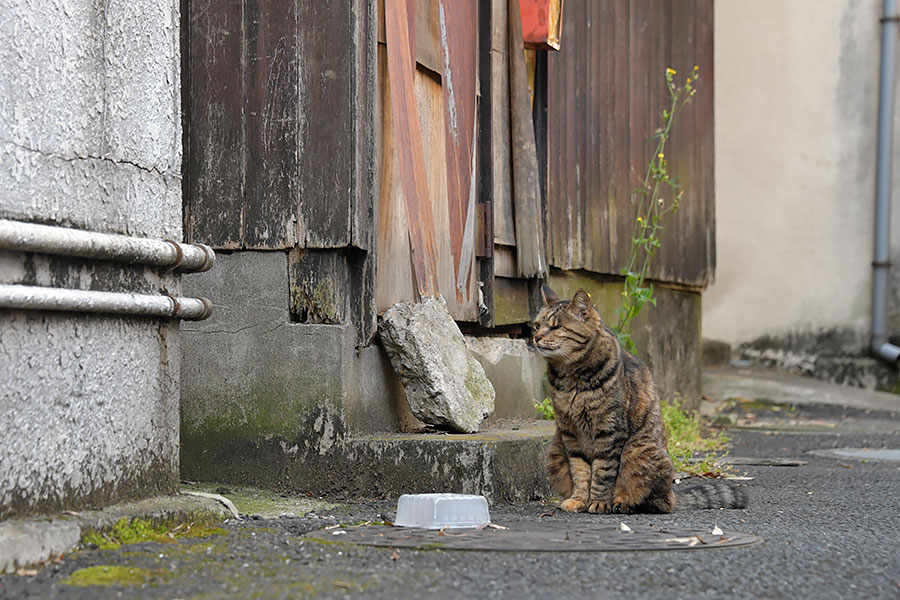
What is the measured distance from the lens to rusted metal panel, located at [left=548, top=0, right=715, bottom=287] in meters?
7.39

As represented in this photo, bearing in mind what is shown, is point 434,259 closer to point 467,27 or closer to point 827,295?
point 467,27

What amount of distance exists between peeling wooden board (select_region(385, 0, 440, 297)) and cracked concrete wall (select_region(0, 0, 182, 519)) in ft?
4.57

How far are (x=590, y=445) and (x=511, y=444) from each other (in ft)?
1.11

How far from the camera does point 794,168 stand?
1280 cm

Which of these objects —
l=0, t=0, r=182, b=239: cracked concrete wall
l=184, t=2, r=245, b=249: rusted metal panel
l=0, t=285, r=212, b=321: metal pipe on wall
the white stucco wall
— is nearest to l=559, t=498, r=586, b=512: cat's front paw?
l=0, t=285, r=212, b=321: metal pipe on wall

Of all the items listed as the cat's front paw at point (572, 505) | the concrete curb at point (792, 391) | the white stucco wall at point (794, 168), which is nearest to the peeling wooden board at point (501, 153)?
the cat's front paw at point (572, 505)

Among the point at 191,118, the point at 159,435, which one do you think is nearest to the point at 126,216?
the point at 159,435

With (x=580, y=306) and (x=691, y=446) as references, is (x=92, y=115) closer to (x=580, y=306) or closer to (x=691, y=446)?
(x=580, y=306)

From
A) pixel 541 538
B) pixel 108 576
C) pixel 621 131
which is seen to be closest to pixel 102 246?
pixel 108 576

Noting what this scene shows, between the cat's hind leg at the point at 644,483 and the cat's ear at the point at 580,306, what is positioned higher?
the cat's ear at the point at 580,306

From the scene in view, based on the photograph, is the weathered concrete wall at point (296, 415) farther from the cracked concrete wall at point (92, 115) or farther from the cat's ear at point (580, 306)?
the cracked concrete wall at point (92, 115)

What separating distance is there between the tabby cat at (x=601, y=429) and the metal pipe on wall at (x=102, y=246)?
1.68 m

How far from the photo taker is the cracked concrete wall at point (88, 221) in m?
3.12

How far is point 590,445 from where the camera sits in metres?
4.75
